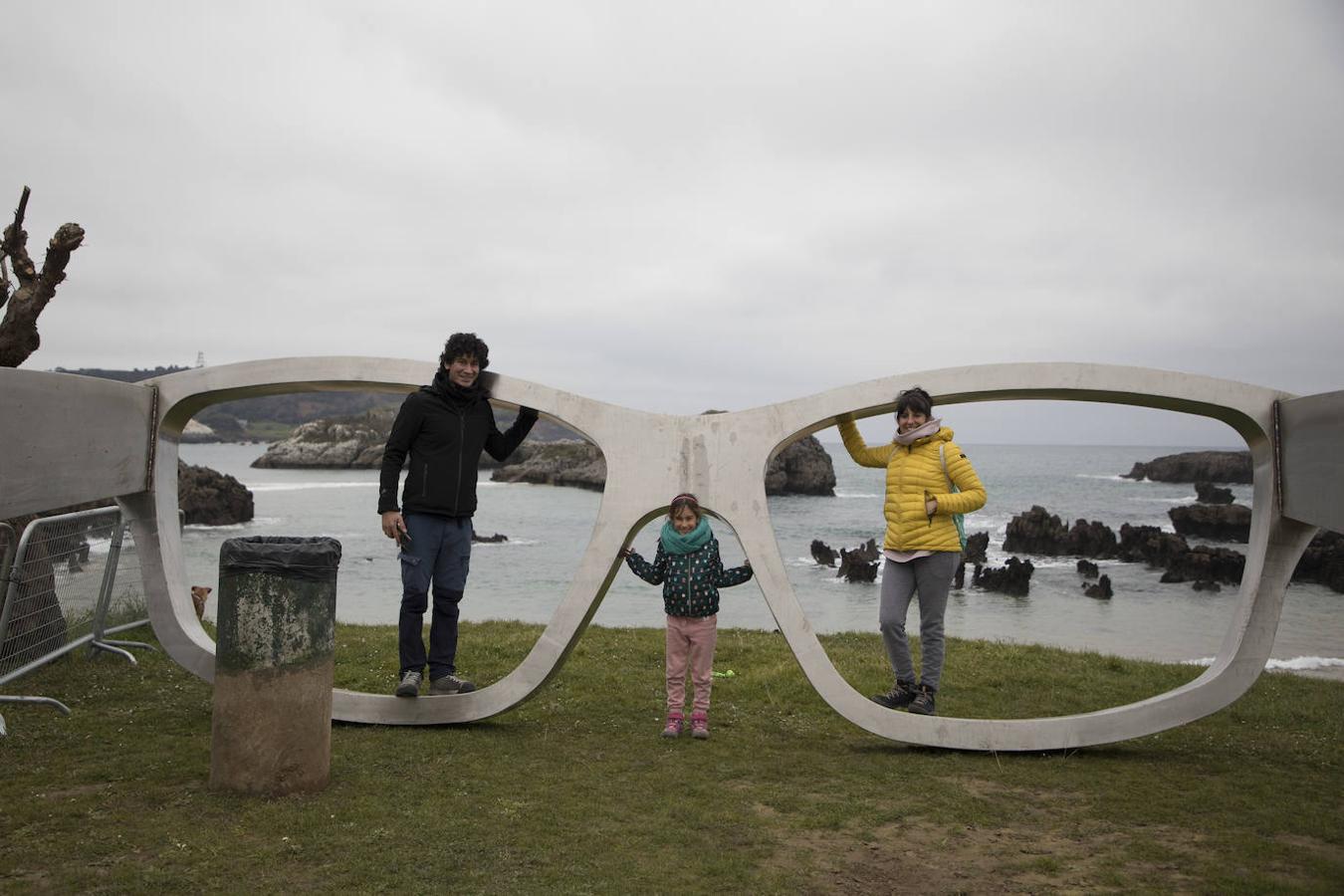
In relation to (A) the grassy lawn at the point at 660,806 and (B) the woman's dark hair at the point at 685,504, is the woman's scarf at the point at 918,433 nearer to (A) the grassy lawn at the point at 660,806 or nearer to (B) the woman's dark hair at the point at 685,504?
(B) the woman's dark hair at the point at 685,504

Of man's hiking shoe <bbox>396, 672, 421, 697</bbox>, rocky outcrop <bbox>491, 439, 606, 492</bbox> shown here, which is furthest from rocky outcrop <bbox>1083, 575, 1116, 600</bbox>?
rocky outcrop <bbox>491, 439, 606, 492</bbox>

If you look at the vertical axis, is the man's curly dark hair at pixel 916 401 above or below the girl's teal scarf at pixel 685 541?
above

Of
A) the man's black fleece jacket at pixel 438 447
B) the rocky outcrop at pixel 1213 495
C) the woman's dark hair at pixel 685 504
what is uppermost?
the rocky outcrop at pixel 1213 495

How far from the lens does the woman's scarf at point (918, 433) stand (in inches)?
212

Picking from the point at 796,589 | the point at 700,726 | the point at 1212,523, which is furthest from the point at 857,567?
the point at 1212,523

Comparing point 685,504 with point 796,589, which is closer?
point 685,504

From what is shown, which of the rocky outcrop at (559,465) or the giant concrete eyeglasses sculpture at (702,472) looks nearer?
the giant concrete eyeglasses sculpture at (702,472)

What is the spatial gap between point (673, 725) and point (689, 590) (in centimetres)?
72

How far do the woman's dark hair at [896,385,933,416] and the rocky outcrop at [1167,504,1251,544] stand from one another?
129ft

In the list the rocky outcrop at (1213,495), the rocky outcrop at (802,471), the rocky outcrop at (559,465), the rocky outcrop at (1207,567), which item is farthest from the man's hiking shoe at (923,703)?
the rocky outcrop at (1213,495)

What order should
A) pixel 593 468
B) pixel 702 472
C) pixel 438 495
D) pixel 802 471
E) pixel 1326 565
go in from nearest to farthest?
pixel 438 495 < pixel 702 472 < pixel 1326 565 < pixel 593 468 < pixel 802 471

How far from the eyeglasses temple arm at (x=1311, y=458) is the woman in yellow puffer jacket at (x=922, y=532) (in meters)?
1.42

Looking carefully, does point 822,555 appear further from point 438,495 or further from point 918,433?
point 438,495

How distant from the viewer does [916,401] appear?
5.36 metres
